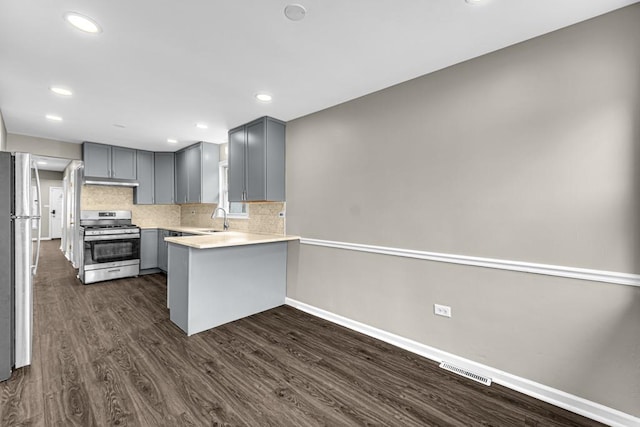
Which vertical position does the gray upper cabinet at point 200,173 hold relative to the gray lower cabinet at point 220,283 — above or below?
above

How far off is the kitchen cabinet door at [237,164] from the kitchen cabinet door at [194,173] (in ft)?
3.95

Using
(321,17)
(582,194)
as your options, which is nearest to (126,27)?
(321,17)

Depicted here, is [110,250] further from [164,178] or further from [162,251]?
[164,178]

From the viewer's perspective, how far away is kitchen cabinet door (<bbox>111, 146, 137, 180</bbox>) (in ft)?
17.0

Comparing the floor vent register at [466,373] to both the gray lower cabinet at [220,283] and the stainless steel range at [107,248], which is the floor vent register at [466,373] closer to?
the gray lower cabinet at [220,283]

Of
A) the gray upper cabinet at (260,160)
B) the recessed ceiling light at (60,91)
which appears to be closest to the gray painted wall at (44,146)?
the recessed ceiling light at (60,91)

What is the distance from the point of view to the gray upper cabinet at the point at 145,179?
5480 mm

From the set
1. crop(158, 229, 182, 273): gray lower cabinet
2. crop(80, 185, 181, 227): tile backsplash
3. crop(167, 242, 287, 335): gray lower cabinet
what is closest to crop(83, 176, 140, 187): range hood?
crop(80, 185, 181, 227): tile backsplash

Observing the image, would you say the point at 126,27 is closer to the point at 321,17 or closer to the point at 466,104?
the point at 321,17

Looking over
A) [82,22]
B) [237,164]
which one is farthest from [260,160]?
[82,22]

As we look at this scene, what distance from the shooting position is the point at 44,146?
15.2 ft

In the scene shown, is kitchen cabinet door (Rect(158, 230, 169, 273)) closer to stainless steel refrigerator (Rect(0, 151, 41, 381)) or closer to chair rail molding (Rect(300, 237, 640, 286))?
stainless steel refrigerator (Rect(0, 151, 41, 381))

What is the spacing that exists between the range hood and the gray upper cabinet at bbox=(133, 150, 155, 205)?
0.16m

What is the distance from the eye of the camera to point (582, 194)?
1.77 meters
